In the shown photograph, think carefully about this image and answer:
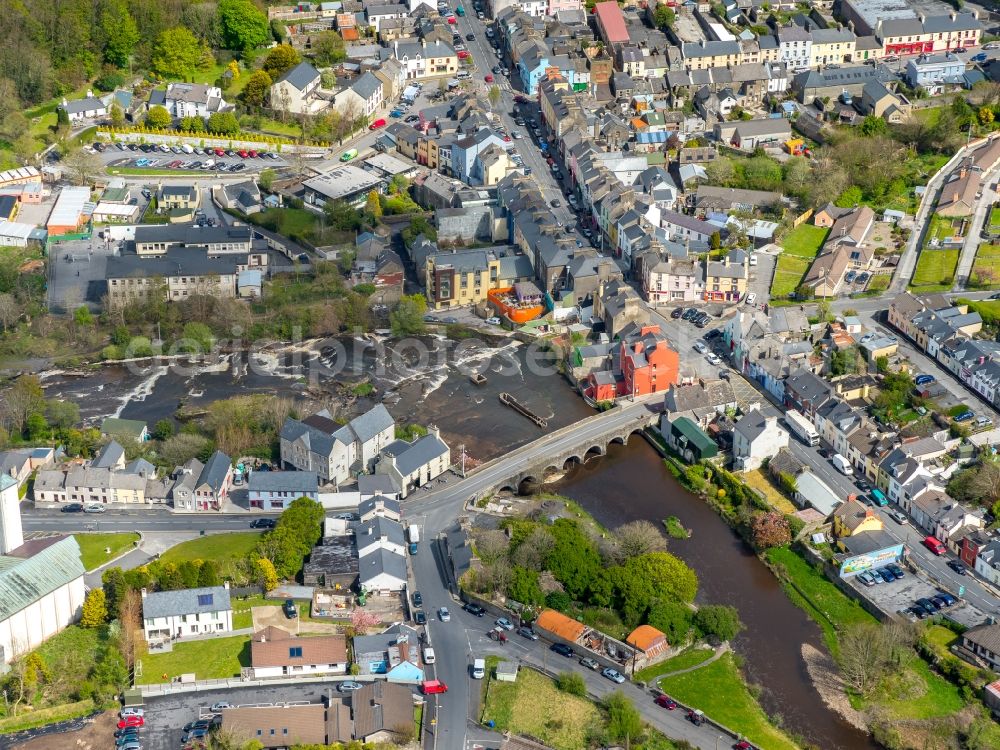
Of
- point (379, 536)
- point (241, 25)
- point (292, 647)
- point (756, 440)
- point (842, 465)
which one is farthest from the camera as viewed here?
point (241, 25)

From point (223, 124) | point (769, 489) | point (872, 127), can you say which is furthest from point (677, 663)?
point (223, 124)

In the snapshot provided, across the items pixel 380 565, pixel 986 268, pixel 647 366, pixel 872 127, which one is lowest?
pixel 380 565

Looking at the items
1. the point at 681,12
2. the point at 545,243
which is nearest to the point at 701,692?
the point at 545,243

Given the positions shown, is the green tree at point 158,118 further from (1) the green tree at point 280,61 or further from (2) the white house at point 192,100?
(1) the green tree at point 280,61

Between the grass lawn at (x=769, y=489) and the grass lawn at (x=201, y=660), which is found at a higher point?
the grass lawn at (x=769, y=489)

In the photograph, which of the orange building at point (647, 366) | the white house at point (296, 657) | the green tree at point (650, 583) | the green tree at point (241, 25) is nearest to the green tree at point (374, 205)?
the orange building at point (647, 366)

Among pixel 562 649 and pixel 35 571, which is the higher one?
pixel 35 571

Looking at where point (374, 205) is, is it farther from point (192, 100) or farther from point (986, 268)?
point (986, 268)
